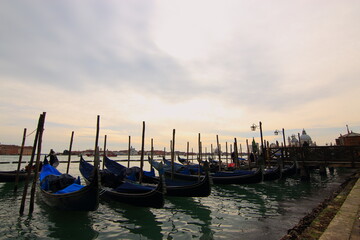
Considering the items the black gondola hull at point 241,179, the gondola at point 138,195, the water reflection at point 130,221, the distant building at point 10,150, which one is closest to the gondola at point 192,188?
the gondola at point 138,195

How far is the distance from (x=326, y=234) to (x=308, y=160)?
1385cm

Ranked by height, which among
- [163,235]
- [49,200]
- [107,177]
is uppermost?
[107,177]

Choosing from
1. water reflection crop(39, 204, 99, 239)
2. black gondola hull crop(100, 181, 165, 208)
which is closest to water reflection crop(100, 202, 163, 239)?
black gondola hull crop(100, 181, 165, 208)

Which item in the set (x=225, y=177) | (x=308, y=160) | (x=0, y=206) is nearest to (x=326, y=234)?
(x=225, y=177)

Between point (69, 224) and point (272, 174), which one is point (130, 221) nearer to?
point (69, 224)

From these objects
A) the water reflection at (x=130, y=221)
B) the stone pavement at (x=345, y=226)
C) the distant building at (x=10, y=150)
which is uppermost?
the distant building at (x=10, y=150)

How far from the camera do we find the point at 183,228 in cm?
598

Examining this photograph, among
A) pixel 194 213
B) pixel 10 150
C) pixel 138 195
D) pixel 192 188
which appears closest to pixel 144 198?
pixel 138 195

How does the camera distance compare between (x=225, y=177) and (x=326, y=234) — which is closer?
(x=326, y=234)

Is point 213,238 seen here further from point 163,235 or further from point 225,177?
point 225,177

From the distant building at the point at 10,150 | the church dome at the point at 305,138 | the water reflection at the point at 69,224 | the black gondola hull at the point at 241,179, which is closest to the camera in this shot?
the water reflection at the point at 69,224

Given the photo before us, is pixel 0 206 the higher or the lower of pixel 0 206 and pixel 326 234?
the lower

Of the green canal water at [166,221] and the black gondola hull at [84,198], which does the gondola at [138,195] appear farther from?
the black gondola hull at [84,198]

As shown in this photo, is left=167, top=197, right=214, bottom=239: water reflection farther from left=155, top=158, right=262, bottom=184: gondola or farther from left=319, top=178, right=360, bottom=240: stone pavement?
left=155, top=158, right=262, bottom=184: gondola
